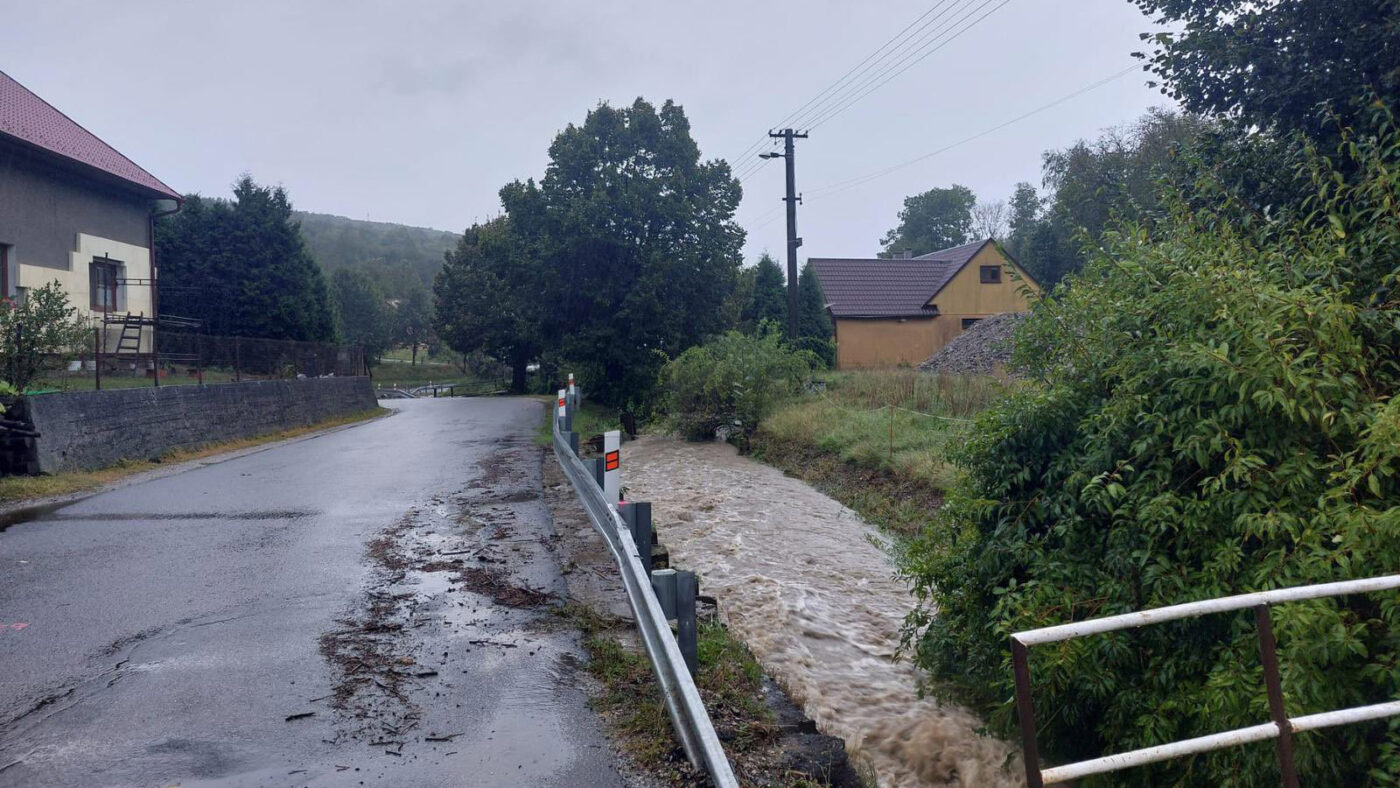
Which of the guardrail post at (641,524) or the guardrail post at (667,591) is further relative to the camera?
the guardrail post at (641,524)

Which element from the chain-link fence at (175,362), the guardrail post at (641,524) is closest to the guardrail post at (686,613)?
the guardrail post at (641,524)

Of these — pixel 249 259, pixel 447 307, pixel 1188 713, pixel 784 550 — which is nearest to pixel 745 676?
pixel 1188 713

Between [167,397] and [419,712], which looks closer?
[419,712]

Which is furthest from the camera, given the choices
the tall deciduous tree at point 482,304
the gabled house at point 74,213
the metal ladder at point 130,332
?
the tall deciduous tree at point 482,304

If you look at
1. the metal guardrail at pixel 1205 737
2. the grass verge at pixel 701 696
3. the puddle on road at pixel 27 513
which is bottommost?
the grass verge at pixel 701 696

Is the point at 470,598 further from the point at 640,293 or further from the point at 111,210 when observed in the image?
the point at 111,210

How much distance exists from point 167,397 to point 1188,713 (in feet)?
62.0

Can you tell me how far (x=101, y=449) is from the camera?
15.9 m

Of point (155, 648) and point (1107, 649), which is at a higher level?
point (1107, 649)

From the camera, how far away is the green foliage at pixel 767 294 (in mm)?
46031

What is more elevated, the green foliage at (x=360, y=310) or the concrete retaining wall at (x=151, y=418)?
the green foliage at (x=360, y=310)

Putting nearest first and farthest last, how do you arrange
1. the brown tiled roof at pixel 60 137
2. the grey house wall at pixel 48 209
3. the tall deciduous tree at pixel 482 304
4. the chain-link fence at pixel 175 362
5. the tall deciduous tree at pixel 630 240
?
1. the chain-link fence at pixel 175 362
2. the grey house wall at pixel 48 209
3. the brown tiled roof at pixel 60 137
4. the tall deciduous tree at pixel 630 240
5. the tall deciduous tree at pixel 482 304

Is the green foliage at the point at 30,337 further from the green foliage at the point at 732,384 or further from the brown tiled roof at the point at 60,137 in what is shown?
the green foliage at the point at 732,384

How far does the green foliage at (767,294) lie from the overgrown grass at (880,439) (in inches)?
850
